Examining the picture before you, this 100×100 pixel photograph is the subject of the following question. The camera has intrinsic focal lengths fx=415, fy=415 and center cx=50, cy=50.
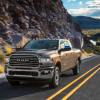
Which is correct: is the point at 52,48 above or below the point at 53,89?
above

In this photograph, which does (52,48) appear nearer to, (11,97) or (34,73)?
(34,73)

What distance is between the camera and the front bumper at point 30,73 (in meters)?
15.5

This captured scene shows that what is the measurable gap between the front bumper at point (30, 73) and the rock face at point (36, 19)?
26384mm

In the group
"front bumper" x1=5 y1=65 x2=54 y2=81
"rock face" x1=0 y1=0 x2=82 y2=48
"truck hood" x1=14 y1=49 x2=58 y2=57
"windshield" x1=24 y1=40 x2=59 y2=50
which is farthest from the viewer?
"rock face" x1=0 y1=0 x2=82 y2=48

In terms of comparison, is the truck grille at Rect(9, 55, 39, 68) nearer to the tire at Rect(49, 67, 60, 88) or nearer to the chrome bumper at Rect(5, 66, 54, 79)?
the chrome bumper at Rect(5, 66, 54, 79)

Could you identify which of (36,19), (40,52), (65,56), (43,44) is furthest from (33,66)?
(36,19)

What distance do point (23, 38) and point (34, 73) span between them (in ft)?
95.4

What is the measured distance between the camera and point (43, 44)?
17.9m

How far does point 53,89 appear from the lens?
615 inches

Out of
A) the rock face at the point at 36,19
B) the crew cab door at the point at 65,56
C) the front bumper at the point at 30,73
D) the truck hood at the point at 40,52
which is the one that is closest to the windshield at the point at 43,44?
the crew cab door at the point at 65,56

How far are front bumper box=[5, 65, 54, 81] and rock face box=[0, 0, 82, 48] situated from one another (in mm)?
26384

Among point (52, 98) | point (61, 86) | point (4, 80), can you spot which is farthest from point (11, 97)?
point (4, 80)

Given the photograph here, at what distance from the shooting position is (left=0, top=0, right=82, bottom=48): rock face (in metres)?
45.7

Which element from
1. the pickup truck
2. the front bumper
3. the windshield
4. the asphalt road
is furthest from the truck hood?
the asphalt road
